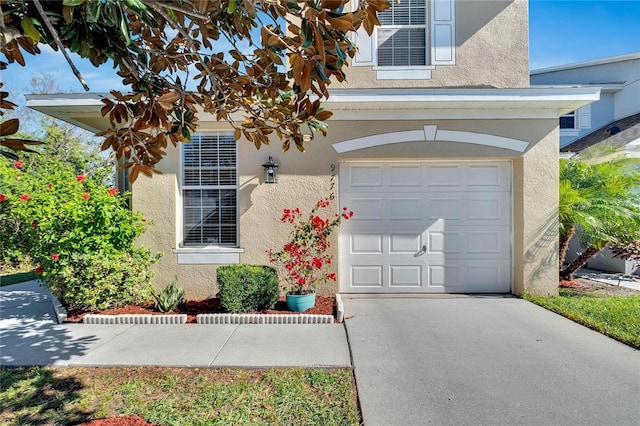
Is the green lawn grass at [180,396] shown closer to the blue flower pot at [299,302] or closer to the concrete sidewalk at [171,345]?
the concrete sidewalk at [171,345]

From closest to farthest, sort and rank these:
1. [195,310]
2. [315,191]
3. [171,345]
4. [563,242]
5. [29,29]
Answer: [29,29] < [171,345] < [195,310] < [315,191] < [563,242]

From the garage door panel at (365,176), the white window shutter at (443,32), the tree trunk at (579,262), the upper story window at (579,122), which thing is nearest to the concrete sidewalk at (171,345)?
the garage door panel at (365,176)

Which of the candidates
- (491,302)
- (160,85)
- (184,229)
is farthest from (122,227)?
(491,302)

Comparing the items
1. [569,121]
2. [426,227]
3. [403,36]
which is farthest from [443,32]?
[569,121]

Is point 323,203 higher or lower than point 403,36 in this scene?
lower

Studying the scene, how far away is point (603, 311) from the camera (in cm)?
540

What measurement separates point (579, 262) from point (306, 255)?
19.6 ft

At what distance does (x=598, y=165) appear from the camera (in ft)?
23.2

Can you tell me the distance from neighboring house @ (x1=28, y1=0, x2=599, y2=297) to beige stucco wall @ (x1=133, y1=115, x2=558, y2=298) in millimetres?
19

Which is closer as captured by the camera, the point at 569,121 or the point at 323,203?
the point at 323,203

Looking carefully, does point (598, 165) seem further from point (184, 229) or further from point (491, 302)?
point (184, 229)

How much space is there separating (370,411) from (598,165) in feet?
23.8

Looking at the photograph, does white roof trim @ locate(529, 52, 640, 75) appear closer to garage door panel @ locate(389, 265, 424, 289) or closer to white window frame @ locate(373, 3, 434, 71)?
white window frame @ locate(373, 3, 434, 71)

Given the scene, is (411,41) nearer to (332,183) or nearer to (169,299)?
(332,183)
